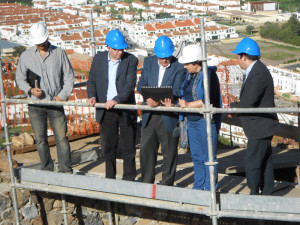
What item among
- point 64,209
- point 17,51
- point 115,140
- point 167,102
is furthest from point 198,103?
point 17,51

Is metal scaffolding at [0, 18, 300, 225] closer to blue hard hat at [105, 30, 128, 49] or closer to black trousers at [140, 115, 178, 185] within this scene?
black trousers at [140, 115, 178, 185]

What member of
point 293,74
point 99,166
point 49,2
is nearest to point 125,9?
point 49,2

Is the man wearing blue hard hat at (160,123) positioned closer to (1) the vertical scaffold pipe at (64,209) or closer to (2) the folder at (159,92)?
(2) the folder at (159,92)

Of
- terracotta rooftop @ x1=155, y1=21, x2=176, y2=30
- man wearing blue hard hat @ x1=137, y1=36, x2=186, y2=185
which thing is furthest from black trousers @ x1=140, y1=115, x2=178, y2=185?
terracotta rooftop @ x1=155, y1=21, x2=176, y2=30

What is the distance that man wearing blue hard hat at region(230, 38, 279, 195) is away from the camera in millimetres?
4734

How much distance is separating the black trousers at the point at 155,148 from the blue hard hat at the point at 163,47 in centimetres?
59

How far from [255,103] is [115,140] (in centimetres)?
157

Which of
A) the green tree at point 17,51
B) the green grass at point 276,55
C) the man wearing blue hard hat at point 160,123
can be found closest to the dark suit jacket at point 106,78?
the man wearing blue hard hat at point 160,123

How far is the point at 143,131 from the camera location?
5.47 m

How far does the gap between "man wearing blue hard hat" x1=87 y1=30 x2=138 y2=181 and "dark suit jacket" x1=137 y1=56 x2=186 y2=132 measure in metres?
0.20

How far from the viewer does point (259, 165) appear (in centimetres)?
492

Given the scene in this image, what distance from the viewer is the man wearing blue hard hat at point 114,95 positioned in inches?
218

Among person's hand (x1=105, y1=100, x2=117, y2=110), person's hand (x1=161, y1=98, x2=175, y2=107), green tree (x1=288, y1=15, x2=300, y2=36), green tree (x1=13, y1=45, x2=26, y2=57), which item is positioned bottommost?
green tree (x1=288, y1=15, x2=300, y2=36)

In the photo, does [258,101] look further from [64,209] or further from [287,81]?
[287,81]
